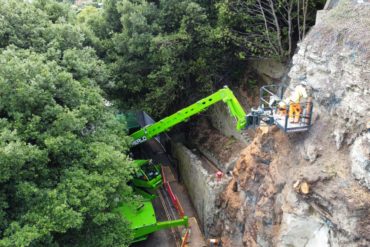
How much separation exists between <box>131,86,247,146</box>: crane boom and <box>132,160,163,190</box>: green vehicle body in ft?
6.72

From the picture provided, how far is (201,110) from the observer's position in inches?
695

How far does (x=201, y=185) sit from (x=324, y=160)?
33.3 ft

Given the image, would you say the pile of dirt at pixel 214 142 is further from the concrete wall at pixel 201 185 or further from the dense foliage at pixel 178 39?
the dense foliage at pixel 178 39

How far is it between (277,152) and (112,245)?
7.46 m

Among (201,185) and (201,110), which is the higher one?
(201,110)

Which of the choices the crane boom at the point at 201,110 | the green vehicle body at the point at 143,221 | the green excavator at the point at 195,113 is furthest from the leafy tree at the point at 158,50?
the green vehicle body at the point at 143,221

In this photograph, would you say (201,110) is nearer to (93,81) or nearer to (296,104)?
(93,81)

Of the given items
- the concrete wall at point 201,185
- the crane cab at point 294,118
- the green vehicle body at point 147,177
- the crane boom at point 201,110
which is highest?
the crane cab at point 294,118

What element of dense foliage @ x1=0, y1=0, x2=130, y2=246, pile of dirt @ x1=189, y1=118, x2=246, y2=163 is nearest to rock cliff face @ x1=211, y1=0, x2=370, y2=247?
dense foliage @ x1=0, y1=0, x2=130, y2=246

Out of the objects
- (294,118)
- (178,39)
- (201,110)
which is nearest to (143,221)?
(201,110)

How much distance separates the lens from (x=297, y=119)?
479 inches

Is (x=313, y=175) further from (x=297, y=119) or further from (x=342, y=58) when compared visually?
(x=342, y=58)

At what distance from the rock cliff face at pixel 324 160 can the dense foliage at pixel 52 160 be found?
18.8 ft

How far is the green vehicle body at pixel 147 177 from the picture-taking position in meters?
19.8
